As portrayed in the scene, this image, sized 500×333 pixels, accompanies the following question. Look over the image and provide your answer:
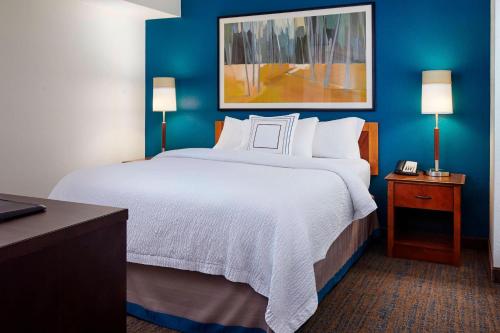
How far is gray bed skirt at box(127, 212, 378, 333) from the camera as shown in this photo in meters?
1.99

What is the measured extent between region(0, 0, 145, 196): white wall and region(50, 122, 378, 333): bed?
4.17 feet

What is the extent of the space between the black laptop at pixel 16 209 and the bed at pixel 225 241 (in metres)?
1.05

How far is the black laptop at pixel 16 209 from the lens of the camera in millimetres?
882

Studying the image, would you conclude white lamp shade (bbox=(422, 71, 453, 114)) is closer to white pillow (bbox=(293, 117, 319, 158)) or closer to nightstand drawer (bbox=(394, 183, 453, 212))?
nightstand drawer (bbox=(394, 183, 453, 212))

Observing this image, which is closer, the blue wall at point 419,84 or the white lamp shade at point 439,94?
the white lamp shade at point 439,94

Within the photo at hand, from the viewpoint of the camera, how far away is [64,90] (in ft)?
12.8

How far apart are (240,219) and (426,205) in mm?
1667

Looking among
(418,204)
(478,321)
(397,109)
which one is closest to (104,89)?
(397,109)

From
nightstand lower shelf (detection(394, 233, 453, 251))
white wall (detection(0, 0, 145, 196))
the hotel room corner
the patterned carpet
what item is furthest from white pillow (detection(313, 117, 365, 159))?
white wall (detection(0, 0, 145, 196))

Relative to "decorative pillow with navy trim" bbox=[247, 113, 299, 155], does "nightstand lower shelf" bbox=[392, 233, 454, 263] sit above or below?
below

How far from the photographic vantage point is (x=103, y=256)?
0.91 m

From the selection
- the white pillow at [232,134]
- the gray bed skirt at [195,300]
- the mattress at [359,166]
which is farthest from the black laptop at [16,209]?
the white pillow at [232,134]

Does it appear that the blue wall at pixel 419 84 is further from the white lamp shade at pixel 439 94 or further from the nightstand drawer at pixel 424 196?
the nightstand drawer at pixel 424 196

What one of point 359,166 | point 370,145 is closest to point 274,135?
point 359,166
